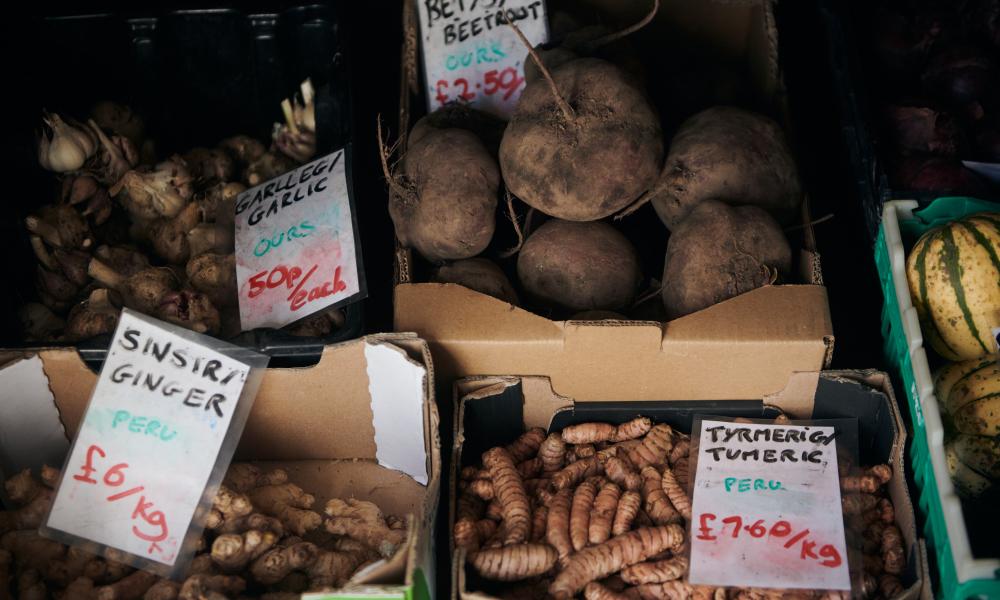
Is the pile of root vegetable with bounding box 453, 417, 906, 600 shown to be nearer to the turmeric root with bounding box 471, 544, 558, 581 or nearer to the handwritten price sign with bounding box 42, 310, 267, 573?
the turmeric root with bounding box 471, 544, 558, 581

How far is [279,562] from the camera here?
5.64 ft

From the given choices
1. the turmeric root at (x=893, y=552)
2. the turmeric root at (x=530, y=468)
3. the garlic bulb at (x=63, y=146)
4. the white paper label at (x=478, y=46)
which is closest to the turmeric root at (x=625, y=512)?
the turmeric root at (x=530, y=468)

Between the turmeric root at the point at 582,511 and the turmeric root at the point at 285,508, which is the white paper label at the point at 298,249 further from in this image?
the turmeric root at the point at 582,511

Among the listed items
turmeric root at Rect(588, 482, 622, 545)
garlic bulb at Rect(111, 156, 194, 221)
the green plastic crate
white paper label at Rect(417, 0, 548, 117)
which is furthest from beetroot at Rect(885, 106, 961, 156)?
garlic bulb at Rect(111, 156, 194, 221)

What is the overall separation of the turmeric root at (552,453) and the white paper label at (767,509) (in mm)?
303

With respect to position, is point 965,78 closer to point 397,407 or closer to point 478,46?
point 478,46

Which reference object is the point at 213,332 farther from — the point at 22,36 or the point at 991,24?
the point at 991,24

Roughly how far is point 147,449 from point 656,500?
1.02m

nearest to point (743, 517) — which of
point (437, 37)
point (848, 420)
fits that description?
point (848, 420)

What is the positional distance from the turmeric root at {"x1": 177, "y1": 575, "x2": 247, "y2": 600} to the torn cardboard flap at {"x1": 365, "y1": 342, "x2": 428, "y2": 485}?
451 mm

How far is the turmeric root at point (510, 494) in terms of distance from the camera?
5.81ft

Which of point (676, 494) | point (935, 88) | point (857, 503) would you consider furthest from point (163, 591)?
point (935, 88)

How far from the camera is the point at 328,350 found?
185cm

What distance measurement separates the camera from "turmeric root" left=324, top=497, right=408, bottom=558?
1.86m
